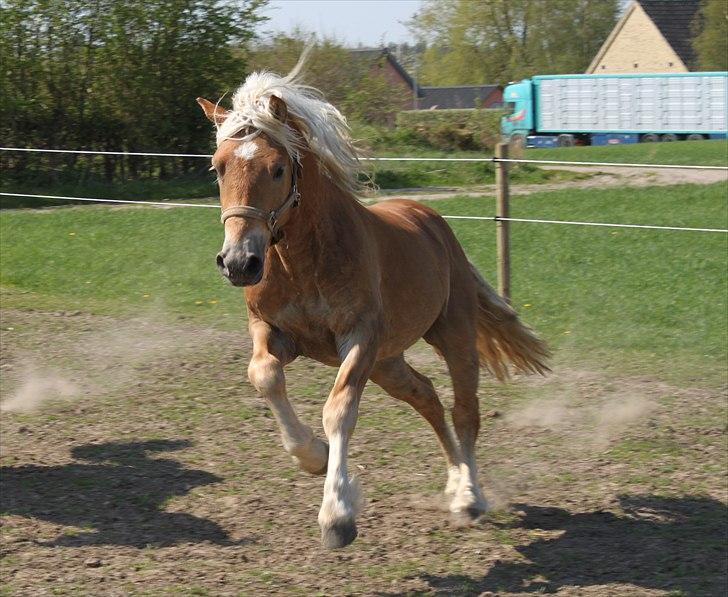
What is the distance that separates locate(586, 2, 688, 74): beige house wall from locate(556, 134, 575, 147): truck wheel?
15.8m

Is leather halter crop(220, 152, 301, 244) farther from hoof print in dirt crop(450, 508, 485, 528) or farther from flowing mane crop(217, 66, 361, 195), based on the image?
hoof print in dirt crop(450, 508, 485, 528)

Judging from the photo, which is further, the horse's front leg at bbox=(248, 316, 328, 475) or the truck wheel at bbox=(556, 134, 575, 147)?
the truck wheel at bbox=(556, 134, 575, 147)

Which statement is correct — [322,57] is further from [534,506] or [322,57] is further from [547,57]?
[547,57]

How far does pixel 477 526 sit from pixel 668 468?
1.28m

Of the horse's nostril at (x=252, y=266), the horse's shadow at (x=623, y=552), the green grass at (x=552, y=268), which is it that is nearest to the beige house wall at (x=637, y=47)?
the green grass at (x=552, y=268)

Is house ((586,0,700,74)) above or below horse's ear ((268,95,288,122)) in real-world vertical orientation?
above

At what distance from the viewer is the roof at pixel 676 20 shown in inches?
1890

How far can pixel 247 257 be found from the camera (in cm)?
353

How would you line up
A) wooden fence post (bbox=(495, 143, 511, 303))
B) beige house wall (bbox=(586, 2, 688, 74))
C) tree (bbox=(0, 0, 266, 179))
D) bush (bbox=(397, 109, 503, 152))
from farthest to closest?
1. beige house wall (bbox=(586, 2, 688, 74))
2. bush (bbox=(397, 109, 503, 152))
3. tree (bbox=(0, 0, 266, 179))
4. wooden fence post (bbox=(495, 143, 511, 303))

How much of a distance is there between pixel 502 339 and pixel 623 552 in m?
1.59

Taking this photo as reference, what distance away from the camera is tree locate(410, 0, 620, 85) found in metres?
53.7

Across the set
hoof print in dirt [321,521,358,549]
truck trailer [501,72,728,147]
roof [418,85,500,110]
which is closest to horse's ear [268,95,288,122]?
hoof print in dirt [321,521,358,549]

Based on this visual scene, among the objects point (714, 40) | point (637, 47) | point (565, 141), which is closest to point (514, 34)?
point (637, 47)

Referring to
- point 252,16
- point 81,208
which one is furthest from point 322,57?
point 81,208
